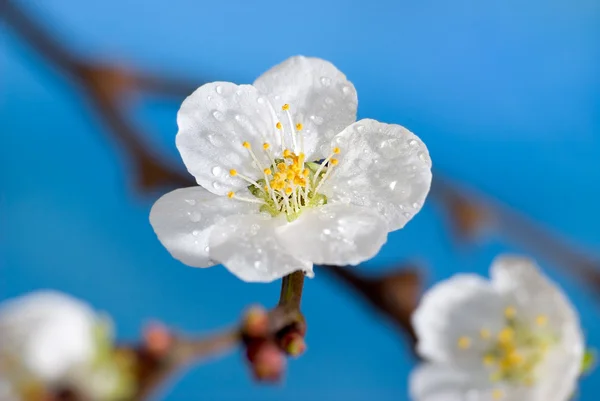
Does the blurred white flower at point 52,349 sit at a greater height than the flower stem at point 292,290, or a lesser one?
lesser

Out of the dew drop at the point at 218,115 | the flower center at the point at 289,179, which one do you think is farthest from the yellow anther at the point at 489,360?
the dew drop at the point at 218,115

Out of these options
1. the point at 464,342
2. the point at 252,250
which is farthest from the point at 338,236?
the point at 464,342

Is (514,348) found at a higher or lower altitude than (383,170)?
lower

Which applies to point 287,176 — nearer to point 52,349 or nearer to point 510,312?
point 52,349

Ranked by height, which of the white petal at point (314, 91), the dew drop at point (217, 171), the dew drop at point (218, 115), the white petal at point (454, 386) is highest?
A: the white petal at point (314, 91)

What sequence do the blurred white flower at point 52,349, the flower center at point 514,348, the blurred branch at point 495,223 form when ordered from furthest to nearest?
the blurred branch at point 495,223, the flower center at point 514,348, the blurred white flower at point 52,349

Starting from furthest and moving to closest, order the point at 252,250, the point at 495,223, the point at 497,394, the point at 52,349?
1. the point at 495,223
2. the point at 497,394
3. the point at 252,250
4. the point at 52,349

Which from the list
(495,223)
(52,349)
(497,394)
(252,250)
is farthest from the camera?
(495,223)

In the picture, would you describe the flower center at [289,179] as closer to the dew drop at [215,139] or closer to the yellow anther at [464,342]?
the dew drop at [215,139]
